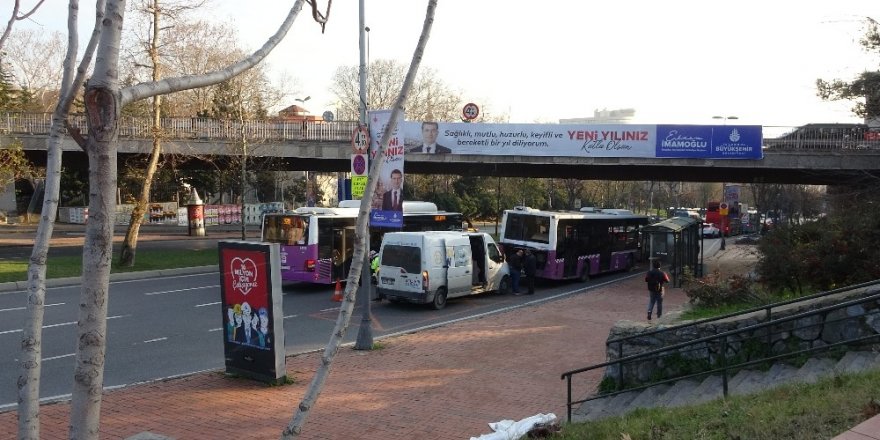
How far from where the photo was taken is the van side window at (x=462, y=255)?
1988 cm

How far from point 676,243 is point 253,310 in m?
17.4

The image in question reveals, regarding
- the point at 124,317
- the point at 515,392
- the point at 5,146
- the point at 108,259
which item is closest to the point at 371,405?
the point at 515,392

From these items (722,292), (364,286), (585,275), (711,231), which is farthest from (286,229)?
(711,231)

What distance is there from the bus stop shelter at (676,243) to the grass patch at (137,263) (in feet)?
55.1

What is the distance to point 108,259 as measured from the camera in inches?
142

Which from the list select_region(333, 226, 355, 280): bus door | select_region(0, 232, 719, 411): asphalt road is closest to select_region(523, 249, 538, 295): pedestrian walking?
select_region(0, 232, 719, 411): asphalt road

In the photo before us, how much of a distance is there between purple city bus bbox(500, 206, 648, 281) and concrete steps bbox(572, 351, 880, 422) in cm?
1527

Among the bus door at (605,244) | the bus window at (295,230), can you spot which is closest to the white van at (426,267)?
the bus window at (295,230)

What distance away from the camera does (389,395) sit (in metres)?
10.0

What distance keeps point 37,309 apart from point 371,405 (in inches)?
227

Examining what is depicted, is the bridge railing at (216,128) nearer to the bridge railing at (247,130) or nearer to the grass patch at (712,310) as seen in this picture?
the bridge railing at (247,130)

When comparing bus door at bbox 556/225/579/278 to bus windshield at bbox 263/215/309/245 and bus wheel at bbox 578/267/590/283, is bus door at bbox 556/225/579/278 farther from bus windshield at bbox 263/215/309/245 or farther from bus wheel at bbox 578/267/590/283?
bus windshield at bbox 263/215/309/245

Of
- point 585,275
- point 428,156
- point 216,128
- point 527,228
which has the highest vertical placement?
point 216,128

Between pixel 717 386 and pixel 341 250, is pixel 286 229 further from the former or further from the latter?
pixel 717 386
